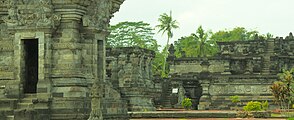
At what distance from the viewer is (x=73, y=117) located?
19.6m

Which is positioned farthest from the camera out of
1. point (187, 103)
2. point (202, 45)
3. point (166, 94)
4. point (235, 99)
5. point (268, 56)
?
point (202, 45)

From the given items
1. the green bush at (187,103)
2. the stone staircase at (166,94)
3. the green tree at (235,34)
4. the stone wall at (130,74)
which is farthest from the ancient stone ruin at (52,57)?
the green tree at (235,34)

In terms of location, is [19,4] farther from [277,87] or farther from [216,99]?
[216,99]

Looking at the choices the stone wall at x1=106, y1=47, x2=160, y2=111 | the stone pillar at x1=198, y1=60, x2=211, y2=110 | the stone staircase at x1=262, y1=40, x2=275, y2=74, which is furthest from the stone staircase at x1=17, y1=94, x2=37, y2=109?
the stone staircase at x1=262, y1=40, x2=275, y2=74

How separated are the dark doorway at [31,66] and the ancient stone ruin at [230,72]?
70.3 ft

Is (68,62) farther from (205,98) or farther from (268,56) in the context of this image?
(268,56)

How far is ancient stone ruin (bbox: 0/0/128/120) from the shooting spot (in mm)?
19891

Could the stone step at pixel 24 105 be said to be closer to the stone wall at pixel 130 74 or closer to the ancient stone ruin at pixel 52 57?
the ancient stone ruin at pixel 52 57

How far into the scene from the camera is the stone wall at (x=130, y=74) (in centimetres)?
3744

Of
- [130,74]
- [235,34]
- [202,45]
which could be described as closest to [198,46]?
[202,45]

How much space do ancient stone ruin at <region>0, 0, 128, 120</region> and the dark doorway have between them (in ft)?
0.23

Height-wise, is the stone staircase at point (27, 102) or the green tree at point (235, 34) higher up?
the green tree at point (235, 34)

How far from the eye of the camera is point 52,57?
20359mm

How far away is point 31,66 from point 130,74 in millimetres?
16454
